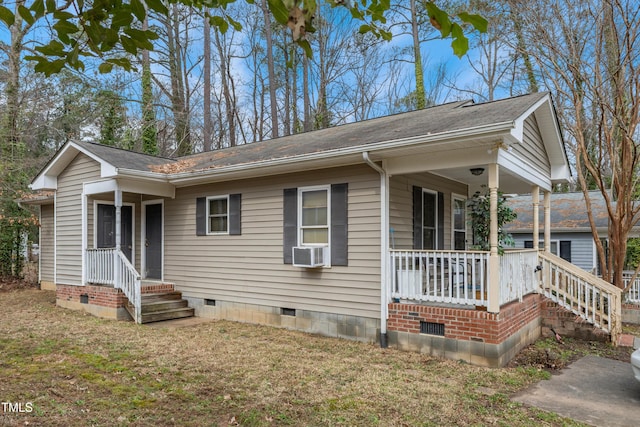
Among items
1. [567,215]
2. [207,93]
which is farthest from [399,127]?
[207,93]

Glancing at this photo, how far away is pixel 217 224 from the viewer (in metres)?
9.23

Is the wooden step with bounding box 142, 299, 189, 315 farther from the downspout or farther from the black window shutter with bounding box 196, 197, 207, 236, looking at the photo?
the downspout

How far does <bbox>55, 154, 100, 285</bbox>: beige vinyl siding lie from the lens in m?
9.87

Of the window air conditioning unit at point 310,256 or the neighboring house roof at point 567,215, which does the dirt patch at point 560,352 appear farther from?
the neighboring house roof at point 567,215

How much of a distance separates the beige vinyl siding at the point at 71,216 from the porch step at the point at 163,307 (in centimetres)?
202

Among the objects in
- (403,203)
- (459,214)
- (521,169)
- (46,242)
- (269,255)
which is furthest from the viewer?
(46,242)

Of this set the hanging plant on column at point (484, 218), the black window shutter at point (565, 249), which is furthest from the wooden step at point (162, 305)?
the black window shutter at point (565, 249)

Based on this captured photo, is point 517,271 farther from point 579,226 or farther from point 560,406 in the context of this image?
point 579,226

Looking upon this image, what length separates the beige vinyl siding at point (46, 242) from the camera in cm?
1306

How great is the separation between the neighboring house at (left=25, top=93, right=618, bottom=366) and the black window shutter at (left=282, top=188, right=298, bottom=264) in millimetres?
31

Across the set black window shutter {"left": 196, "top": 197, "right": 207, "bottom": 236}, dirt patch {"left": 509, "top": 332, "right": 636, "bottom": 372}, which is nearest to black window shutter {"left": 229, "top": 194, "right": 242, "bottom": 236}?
black window shutter {"left": 196, "top": 197, "right": 207, "bottom": 236}

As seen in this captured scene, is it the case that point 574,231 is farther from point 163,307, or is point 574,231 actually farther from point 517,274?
point 163,307

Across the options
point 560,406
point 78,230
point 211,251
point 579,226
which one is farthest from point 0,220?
point 579,226

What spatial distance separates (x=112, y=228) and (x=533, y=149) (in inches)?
374
